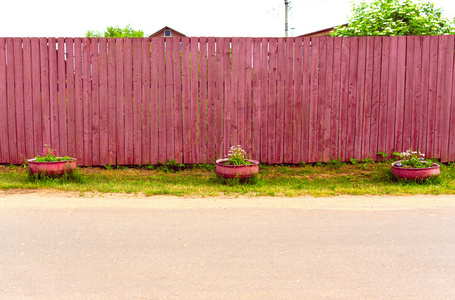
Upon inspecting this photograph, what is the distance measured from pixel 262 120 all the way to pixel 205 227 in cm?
394

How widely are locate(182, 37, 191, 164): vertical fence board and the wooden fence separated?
0.02 m

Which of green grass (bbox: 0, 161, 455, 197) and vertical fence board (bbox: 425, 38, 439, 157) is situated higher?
vertical fence board (bbox: 425, 38, 439, 157)

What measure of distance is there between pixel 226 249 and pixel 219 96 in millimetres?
4557

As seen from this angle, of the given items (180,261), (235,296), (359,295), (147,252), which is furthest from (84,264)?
(359,295)

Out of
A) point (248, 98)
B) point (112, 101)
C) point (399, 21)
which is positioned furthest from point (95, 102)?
point (399, 21)

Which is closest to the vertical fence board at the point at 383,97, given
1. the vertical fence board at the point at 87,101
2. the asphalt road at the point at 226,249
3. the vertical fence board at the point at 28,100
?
the asphalt road at the point at 226,249

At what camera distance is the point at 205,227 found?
4473mm

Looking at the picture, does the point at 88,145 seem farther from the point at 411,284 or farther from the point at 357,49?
the point at 411,284

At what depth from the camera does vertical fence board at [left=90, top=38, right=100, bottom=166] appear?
7.77 meters

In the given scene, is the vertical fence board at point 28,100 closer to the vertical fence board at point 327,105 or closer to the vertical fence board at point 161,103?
the vertical fence board at point 161,103

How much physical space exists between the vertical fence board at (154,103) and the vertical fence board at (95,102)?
1021 millimetres

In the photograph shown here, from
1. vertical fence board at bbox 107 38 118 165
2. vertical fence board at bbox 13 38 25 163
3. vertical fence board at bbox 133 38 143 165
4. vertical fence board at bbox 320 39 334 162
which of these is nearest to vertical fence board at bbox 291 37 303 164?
vertical fence board at bbox 320 39 334 162

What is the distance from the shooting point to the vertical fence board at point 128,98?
7.77 m

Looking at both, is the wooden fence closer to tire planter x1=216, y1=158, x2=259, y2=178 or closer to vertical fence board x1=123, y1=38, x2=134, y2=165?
vertical fence board x1=123, y1=38, x2=134, y2=165
